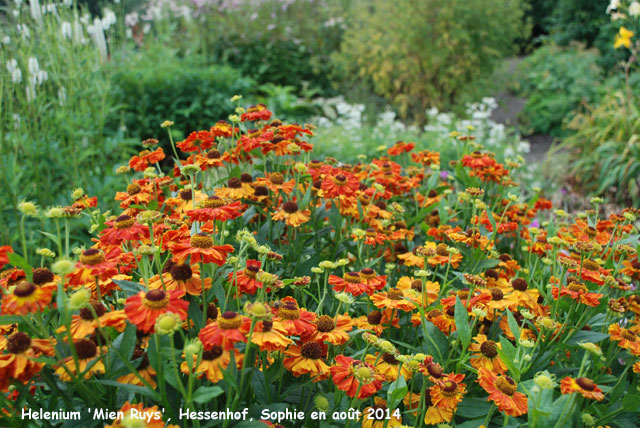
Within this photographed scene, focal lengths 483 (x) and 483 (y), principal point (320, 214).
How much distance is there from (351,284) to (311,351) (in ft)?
0.73

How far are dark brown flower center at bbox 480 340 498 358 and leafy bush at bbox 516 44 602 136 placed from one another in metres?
5.99

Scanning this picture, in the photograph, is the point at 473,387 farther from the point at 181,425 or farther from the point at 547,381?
the point at 181,425

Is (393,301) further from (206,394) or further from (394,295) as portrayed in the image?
(206,394)

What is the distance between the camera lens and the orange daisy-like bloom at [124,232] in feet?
2.92

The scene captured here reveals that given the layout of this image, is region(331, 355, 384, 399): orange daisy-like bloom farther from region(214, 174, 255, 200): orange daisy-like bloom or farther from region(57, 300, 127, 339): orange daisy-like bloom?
region(214, 174, 255, 200): orange daisy-like bloom

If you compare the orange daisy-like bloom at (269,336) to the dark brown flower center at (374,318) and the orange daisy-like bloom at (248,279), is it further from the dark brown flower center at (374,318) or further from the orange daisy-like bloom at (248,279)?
the dark brown flower center at (374,318)

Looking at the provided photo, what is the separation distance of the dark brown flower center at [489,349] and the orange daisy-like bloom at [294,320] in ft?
1.29

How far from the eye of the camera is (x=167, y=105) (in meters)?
4.53

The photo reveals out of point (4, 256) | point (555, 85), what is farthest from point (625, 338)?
point (555, 85)

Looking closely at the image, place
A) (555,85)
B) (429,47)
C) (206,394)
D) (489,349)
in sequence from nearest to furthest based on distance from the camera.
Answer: (206,394), (489,349), (429,47), (555,85)

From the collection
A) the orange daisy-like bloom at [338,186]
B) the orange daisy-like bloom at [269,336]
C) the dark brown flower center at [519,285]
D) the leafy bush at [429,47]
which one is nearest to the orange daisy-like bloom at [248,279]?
the orange daisy-like bloom at [269,336]

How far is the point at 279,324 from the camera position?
786 millimetres

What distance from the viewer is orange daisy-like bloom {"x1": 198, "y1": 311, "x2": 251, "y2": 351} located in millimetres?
696

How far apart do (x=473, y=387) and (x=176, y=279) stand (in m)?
0.71
